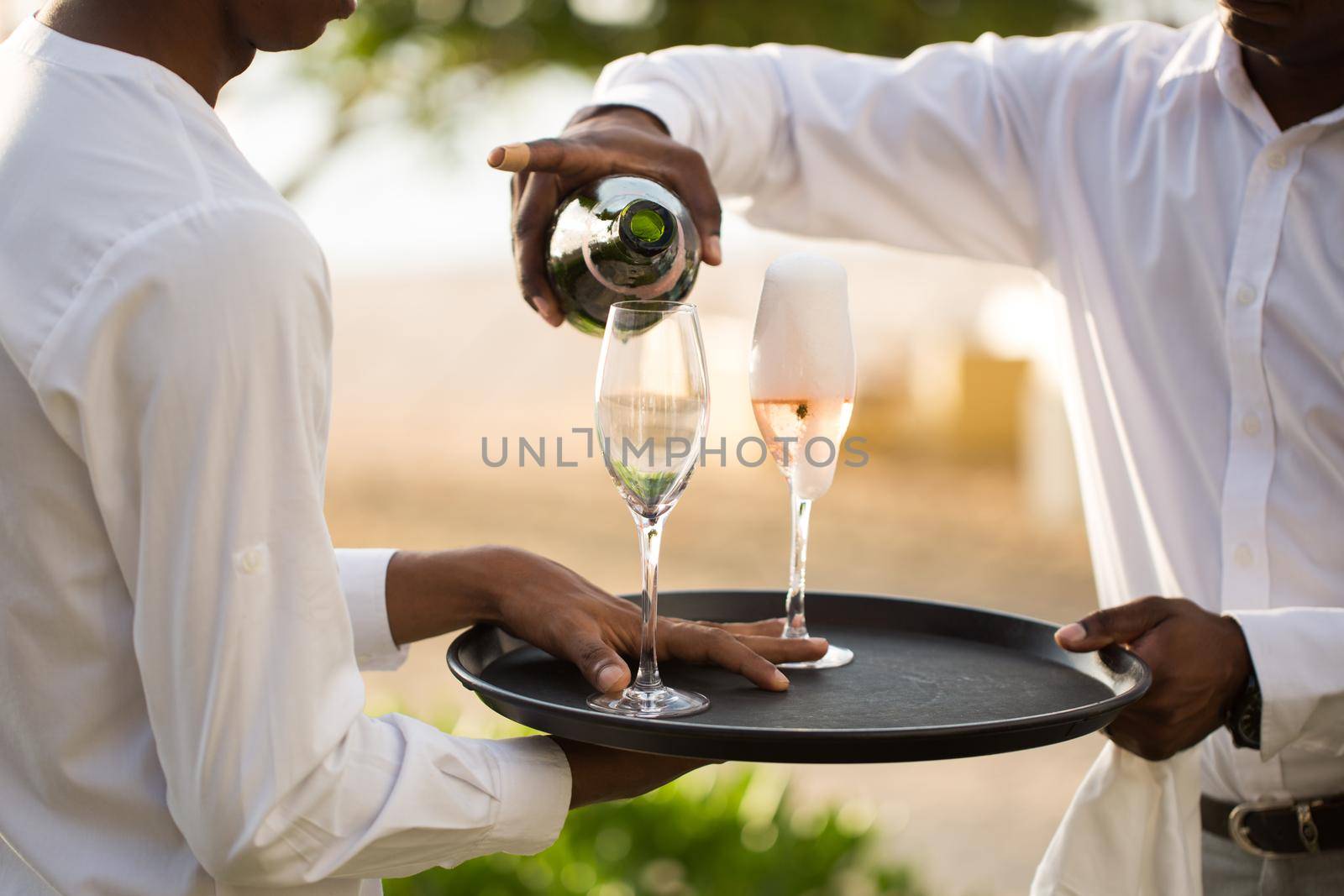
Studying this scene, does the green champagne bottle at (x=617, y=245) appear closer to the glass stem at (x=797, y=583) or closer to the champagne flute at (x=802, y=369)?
the champagne flute at (x=802, y=369)

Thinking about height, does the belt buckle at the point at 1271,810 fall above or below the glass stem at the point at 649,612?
below

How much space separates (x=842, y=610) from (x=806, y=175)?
980mm

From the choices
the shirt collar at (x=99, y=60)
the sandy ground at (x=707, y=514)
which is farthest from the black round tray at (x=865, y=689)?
the sandy ground at (x=707, y=514)

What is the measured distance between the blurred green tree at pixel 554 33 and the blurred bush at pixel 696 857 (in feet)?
14.2

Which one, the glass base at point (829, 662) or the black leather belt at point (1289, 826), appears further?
the black leather belt at point (1289, 826)

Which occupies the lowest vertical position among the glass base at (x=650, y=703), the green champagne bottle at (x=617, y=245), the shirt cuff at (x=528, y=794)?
the shirt cuff at (x=528, y=794)

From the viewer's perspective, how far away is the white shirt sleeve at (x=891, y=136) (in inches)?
98.1

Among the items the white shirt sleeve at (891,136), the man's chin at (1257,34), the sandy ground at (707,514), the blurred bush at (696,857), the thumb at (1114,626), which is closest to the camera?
the thumb at (1114,626)

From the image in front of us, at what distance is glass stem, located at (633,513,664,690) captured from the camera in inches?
58.0

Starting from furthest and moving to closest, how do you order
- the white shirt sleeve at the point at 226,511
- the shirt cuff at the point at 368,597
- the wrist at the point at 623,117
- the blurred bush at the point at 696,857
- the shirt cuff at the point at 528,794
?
the blurred bush at the point at 696,857
the wrist at the point at 623,117
the shirt cuff at the point at 368,597
the shirt cuff at the point at 528,794
the white shirt sleeve at the point at 226,511

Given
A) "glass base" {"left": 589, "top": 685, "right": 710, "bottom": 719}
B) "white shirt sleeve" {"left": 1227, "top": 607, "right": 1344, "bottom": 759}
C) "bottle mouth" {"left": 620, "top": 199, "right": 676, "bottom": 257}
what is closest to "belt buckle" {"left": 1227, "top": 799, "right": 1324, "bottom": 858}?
"white shirt sleeve" {"left": 1227, "top": 607, "right": 1344, "bottom": 759}

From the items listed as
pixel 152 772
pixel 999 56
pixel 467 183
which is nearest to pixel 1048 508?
pixel 467 183

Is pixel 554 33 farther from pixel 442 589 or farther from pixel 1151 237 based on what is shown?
pixel 442 589

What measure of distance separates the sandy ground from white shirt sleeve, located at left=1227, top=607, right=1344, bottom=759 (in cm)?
246
